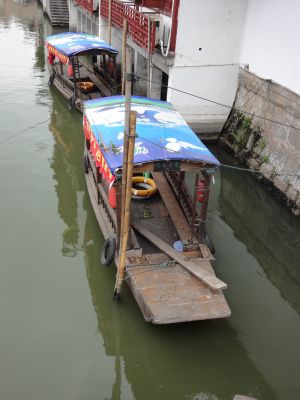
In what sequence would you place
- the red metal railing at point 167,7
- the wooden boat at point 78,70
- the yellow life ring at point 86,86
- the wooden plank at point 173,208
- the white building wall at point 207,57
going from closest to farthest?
1. the wooden plank at point 173,208
2. the white building wall at point 207,57
3. the red metal railing at point 167,7
4. the wooden boat at point 78,70
5. the yellow life ring at point 86,86

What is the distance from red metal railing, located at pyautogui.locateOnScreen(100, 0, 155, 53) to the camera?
14.3 metres

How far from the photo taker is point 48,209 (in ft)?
37.2

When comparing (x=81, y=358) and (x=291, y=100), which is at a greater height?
(x=291, y=100)

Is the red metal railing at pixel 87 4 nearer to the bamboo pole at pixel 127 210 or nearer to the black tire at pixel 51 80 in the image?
the black tire at pixel 51 80

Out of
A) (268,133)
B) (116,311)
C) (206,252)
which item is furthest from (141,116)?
(268,133)

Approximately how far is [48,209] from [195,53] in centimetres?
739

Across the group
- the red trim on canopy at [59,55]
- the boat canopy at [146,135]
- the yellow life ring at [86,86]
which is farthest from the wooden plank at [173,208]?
the yellow life ring at [86,86]

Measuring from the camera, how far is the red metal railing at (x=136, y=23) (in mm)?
14341

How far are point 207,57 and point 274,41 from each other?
2.48 m

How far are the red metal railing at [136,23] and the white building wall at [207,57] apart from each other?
1149mm

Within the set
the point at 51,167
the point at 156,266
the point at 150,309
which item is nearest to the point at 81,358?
the point at 150,309

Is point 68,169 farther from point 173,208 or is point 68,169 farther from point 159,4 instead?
point 159,4

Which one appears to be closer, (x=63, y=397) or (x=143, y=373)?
(x=63, y=397)

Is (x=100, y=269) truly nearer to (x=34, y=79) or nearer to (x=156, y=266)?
(x=156, y=266)
